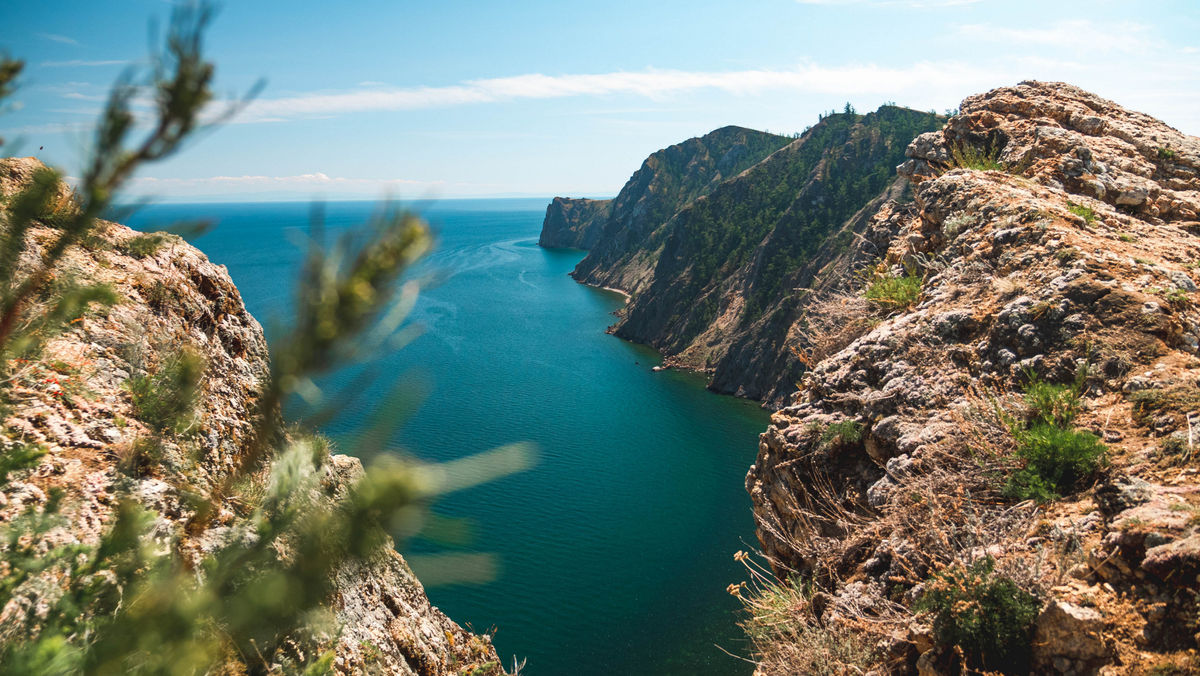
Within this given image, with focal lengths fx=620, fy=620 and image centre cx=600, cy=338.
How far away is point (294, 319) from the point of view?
2219 mm

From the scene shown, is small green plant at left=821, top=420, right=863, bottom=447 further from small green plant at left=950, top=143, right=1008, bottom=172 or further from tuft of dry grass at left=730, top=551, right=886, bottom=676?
small green plant at left=950, top=143, right=1008, bottom=172

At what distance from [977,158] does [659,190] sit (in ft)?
388

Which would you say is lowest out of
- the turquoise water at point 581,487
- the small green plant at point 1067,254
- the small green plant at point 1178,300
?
the turquoise water at point 581,487

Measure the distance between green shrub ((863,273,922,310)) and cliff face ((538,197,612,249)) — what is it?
14839 cm

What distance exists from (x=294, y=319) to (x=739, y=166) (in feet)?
408

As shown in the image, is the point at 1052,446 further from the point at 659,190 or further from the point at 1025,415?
the point at 659,190

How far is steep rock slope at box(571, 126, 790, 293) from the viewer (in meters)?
111

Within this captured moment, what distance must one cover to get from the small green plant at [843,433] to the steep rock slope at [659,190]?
96.5m

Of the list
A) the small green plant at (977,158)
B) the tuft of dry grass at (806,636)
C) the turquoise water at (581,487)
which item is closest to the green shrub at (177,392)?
the turquoise water at (581,487)

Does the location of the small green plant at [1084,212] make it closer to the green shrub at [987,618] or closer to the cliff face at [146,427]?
the green shrub at [987,618]

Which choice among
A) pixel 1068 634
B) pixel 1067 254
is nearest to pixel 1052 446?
pixel 1068 634

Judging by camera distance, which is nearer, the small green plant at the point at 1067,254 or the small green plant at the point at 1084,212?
the small green plant at the point at 1067,254

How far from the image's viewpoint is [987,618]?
4.47 metres

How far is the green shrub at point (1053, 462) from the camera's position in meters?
5.04
